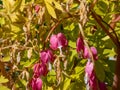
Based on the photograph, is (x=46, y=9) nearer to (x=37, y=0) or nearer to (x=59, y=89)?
(x=37, y=0)

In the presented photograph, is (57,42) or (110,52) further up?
(57,42)

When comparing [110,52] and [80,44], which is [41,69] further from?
[110,52]

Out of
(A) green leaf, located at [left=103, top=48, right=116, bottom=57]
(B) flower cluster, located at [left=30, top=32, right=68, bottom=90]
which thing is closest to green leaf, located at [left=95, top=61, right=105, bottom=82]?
(B) flower cluster, located at [left=30, top=32, right=68, bottom=90]

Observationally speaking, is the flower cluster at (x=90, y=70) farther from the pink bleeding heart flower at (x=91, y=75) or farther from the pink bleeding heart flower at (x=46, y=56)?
the pink bleeding heart flower at (x=46, y=56)

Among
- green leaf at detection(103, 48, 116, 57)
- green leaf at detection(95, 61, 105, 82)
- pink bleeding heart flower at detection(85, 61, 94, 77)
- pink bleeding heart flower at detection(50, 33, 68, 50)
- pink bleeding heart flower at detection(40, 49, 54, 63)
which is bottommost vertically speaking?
green leaf at detection(103, 48, 116, 57)

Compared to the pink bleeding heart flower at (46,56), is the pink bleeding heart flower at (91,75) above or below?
below

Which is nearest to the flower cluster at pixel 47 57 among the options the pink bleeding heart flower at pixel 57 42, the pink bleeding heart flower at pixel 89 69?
the pink bleeding heart flower at pixel 57 42

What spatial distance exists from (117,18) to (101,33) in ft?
0.61

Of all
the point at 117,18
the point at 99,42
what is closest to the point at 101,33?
the point at 99,42

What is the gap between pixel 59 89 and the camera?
1551 mm

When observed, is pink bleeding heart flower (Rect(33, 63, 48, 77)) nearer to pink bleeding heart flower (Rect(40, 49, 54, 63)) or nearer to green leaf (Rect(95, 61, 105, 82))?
pink bleeding heart flower (Rect(40, 49, 54, 63))

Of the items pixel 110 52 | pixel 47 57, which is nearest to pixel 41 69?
pixel 47 57

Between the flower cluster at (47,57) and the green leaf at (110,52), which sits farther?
the green leaf at (110,52)

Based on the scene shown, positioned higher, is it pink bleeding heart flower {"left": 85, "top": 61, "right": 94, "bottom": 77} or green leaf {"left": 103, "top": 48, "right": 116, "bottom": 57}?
pink bleeding heart flower {"left": 85, "top": 61, "right": 94, "bottom": 77}
